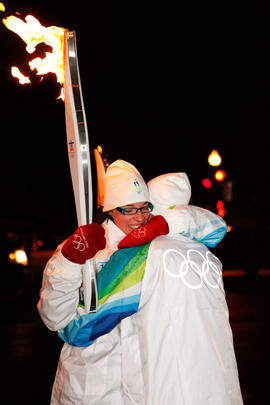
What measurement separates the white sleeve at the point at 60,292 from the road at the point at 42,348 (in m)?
3.06

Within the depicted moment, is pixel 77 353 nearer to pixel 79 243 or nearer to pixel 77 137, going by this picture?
pixel 79 243

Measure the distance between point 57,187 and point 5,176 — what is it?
4.86 meters

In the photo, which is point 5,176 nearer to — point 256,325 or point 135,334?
point 256,325

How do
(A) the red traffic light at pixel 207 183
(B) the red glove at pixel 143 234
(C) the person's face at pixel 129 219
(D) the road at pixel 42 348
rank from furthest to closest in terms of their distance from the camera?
1. (A) the red traffic light at pixel 207 183
2. (D) the road at pixel 42 348
3. (C) the person's face at pixel 129 219
4. (B) the red glove at pixel 143 234

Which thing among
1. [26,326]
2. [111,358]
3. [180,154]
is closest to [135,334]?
[111,358]

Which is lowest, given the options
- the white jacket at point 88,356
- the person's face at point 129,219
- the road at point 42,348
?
the road at point 42,348

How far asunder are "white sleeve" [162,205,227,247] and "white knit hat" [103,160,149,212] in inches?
6.6

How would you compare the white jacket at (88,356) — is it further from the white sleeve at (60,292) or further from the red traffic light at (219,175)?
the red traffic light at (219,175)

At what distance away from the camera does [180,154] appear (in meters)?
22.5

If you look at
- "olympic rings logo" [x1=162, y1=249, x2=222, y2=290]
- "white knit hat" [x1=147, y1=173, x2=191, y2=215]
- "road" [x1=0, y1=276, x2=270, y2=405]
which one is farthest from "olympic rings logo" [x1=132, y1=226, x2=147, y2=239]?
"road" [x1=0, y1=276, x2=270, y2=405]

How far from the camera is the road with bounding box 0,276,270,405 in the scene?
17.0ft

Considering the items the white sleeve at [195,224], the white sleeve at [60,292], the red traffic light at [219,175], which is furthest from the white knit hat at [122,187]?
the red traffic light at [219,175]

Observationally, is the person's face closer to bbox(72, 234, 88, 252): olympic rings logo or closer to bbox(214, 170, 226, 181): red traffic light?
bbox(72, 234, 88, 252): olympic rings logo

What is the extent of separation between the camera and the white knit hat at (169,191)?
268cm
